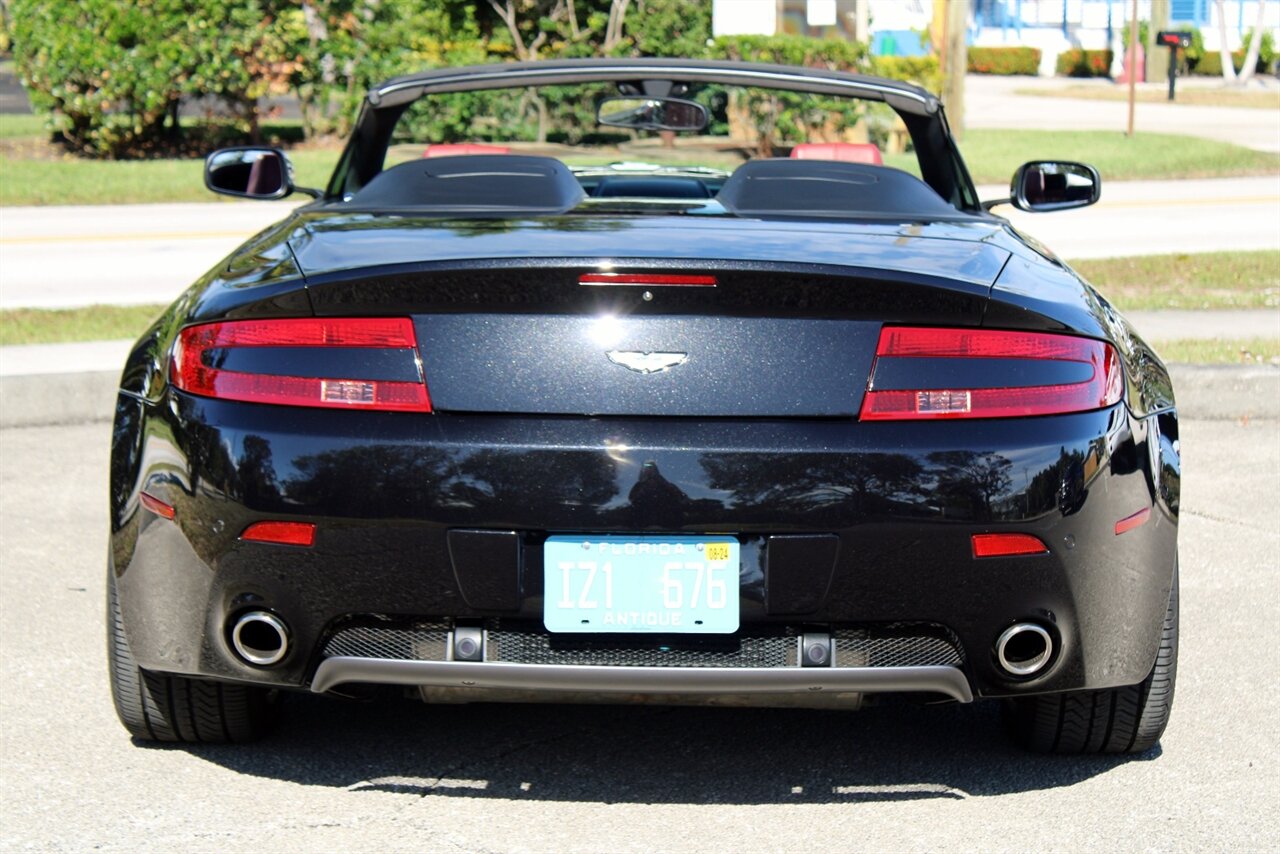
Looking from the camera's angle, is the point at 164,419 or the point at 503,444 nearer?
the point at 503,444

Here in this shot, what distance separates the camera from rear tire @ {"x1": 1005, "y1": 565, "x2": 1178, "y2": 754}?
12.0 feet

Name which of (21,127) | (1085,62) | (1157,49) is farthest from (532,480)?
(1085,62)

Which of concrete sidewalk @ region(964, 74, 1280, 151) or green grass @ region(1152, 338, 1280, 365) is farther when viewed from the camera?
concrete sidewalk @ region(964, 74, 1280, 151)

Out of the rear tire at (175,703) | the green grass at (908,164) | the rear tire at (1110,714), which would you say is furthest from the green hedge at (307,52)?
the rear tire at (1110,714)

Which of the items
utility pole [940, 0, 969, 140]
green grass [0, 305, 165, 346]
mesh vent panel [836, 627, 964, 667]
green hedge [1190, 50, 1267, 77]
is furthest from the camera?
green hedge [1190, 50, 1267, 77]

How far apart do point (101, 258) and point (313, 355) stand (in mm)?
9956

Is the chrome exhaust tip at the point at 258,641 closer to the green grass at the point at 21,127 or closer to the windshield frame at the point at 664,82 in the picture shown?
the windshield frame at the point at 664,82

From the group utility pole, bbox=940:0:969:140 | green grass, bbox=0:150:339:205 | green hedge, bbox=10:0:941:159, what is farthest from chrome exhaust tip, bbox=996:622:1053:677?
green hedge, bbox=10:0:941:159

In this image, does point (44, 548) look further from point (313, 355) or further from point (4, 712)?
point (313, 355)

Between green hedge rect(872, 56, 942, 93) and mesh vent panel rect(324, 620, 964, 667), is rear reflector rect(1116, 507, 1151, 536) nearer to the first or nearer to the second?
mesh vent panel rect(324, 620, 964, 667)

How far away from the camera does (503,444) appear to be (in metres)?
3.13

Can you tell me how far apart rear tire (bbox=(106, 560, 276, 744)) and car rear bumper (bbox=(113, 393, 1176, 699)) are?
15.6 inches

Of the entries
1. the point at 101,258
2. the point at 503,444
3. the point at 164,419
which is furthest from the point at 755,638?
the point at 101,258

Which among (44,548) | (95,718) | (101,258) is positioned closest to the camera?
(95,718)
